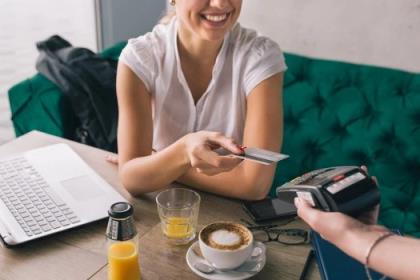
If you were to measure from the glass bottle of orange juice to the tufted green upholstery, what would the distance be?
3.21 feet

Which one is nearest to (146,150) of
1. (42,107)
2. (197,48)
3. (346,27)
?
(197,48)

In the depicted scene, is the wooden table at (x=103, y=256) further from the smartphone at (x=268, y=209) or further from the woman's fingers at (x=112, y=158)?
the woman's fingers at (x=112, y=158)

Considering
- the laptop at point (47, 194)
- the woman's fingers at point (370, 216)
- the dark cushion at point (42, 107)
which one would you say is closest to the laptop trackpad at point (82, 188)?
the laptop at point (47, 194)

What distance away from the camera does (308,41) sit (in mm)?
1903

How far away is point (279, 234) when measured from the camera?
96 centimetres

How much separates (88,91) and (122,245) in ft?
3.40

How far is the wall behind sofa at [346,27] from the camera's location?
173cm

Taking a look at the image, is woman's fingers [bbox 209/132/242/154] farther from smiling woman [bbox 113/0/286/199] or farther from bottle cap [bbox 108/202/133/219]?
bottle cap [bbox 108/202/133/219]

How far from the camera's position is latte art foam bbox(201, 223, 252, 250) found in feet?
2.74

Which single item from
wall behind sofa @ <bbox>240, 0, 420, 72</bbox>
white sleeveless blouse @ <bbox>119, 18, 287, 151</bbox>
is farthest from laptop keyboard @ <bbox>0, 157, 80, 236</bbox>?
wall behind sofa @ <bbox>240, 0, 420, 72</bbox>

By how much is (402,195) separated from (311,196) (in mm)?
1035

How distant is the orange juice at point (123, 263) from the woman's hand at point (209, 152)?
233mm

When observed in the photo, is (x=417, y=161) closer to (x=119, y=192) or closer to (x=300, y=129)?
(x=300, y=129)

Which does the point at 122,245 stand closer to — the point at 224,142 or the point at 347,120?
the point at 224,142
